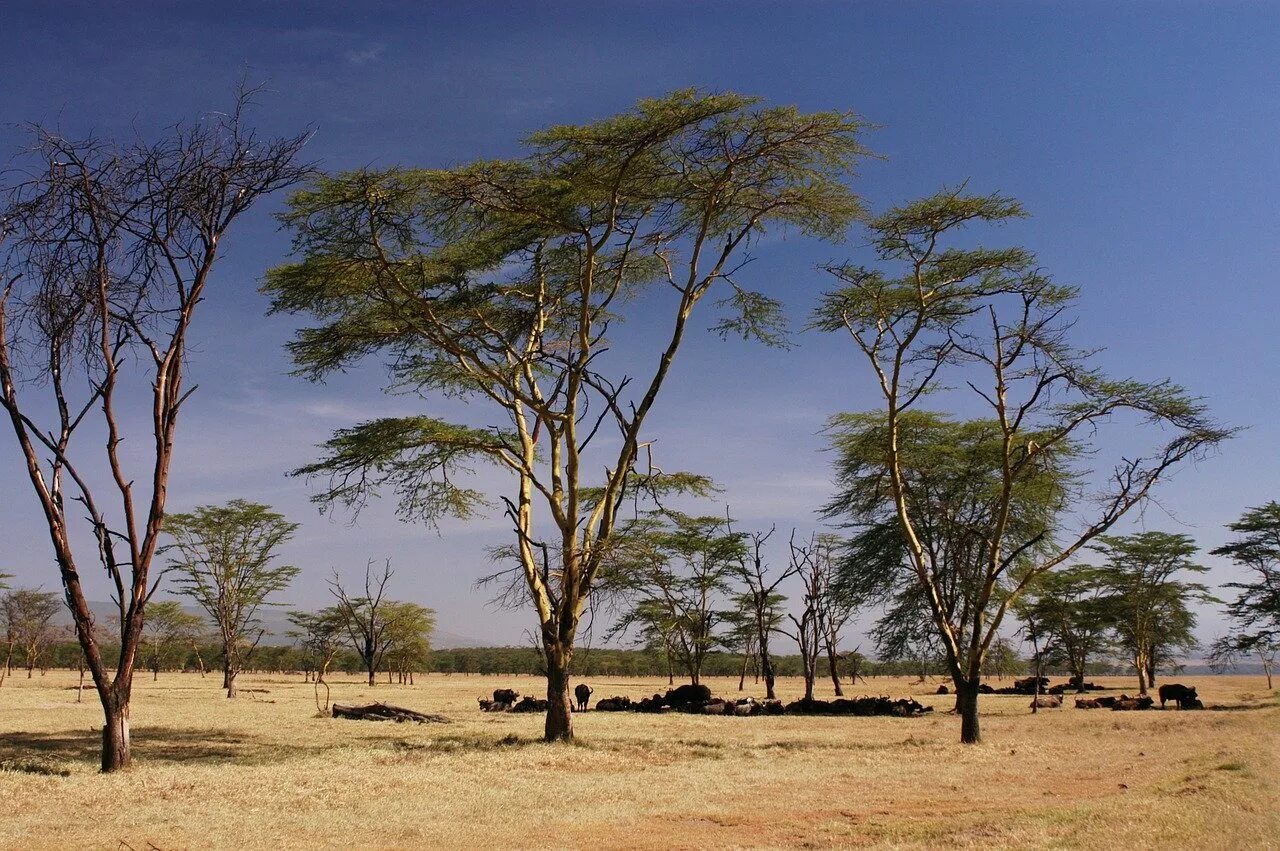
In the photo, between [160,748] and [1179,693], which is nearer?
[160,748]

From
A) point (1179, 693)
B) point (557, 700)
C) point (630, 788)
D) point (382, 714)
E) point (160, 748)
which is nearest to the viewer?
point (630, 788)

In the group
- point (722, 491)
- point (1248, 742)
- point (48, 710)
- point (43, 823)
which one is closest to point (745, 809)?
point (43, 823)

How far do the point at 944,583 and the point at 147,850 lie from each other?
877 inches

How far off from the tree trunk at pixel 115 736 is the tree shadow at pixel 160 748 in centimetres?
124

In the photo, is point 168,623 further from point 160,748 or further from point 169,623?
point 160,748

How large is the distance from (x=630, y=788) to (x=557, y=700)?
5.52 m

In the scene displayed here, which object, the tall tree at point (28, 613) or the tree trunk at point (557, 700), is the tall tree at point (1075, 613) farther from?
the tall tree at point (28, 613)

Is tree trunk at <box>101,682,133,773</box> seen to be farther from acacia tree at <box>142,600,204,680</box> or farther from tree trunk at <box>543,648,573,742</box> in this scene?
acacia tree at <box>142,600,204,680</box>

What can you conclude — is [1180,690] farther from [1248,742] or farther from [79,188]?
[79,188]

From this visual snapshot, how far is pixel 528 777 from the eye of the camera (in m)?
11.2

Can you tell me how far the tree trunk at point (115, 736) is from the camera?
10703mm

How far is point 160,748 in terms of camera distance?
13.9m

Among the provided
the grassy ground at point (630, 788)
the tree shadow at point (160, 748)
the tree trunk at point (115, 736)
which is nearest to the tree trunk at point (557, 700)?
the grassy ground at point (630, 788)

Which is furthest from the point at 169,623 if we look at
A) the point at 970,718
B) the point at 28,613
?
the point at 970,718
